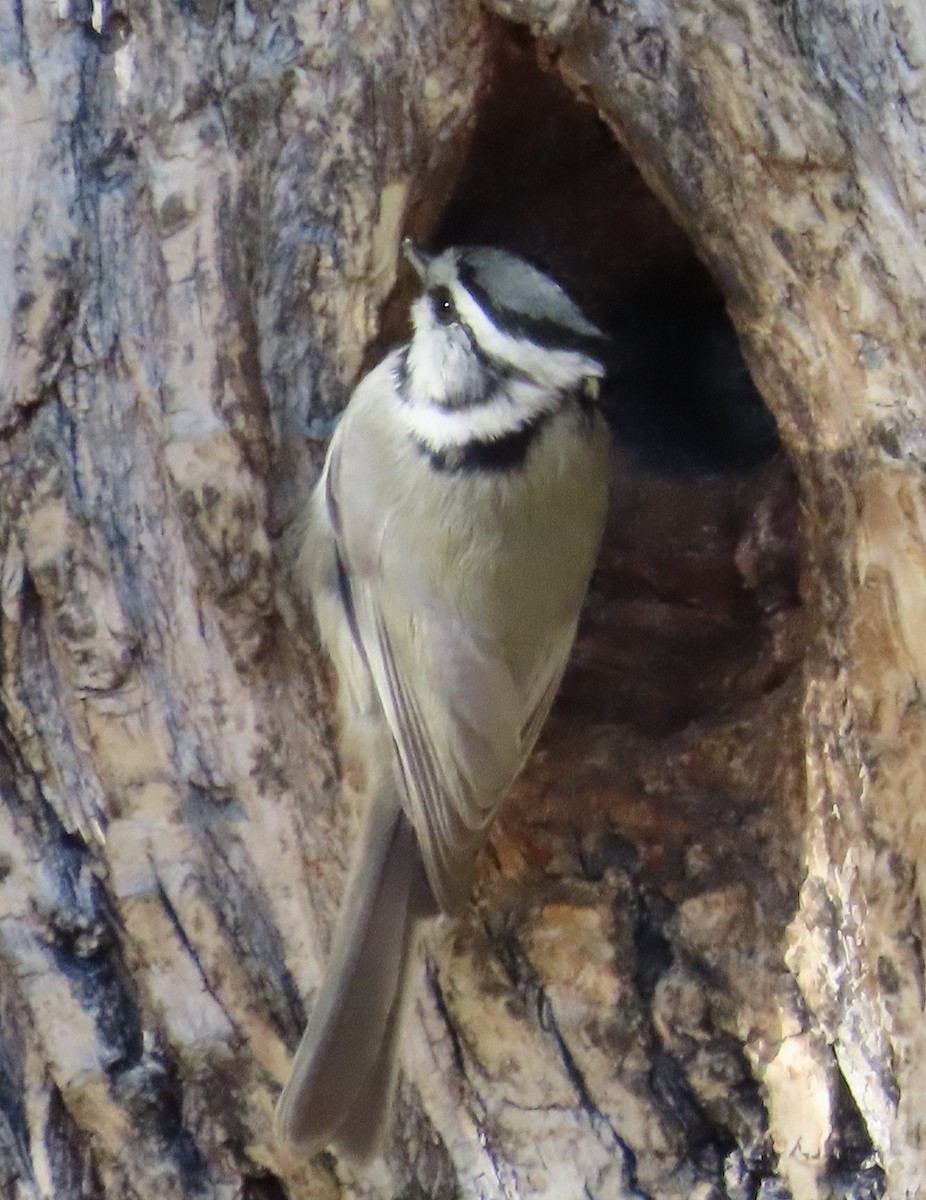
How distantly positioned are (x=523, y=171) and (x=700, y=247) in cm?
65

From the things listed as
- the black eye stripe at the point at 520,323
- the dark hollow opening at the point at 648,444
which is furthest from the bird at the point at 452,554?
the dark hollow opening at the point at 648,444

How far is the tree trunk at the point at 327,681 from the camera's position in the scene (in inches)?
64.0

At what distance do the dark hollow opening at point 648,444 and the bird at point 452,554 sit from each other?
20 cm

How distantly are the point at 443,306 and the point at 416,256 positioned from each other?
7 centimetres

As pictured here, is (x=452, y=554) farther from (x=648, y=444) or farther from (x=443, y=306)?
(x=648, y=444)

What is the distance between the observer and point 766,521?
2.02 m

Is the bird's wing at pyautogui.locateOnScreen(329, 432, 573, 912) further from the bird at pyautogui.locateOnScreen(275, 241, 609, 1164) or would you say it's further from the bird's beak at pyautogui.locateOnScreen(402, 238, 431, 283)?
the bird's beak at pyautogui.locateOnScreen(402, 238, 431, 283)

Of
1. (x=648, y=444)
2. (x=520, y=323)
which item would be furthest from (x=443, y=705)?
(x=648, y=444)

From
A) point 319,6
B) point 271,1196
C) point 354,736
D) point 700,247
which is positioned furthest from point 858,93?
point 271,1196

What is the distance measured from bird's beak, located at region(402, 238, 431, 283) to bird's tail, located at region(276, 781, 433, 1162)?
723 mm

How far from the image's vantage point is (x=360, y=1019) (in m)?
1.60

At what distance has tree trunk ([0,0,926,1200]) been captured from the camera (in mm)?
1625

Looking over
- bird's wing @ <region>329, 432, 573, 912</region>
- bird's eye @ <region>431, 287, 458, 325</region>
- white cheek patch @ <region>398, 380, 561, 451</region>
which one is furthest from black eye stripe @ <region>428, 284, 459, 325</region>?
bird's wing @ <region>329, 432, 573, 912</region>

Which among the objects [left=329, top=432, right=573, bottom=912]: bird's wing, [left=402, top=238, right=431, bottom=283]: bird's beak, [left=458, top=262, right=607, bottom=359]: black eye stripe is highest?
[left=402, top=238, right=431, bottom=283]: bird's beak
